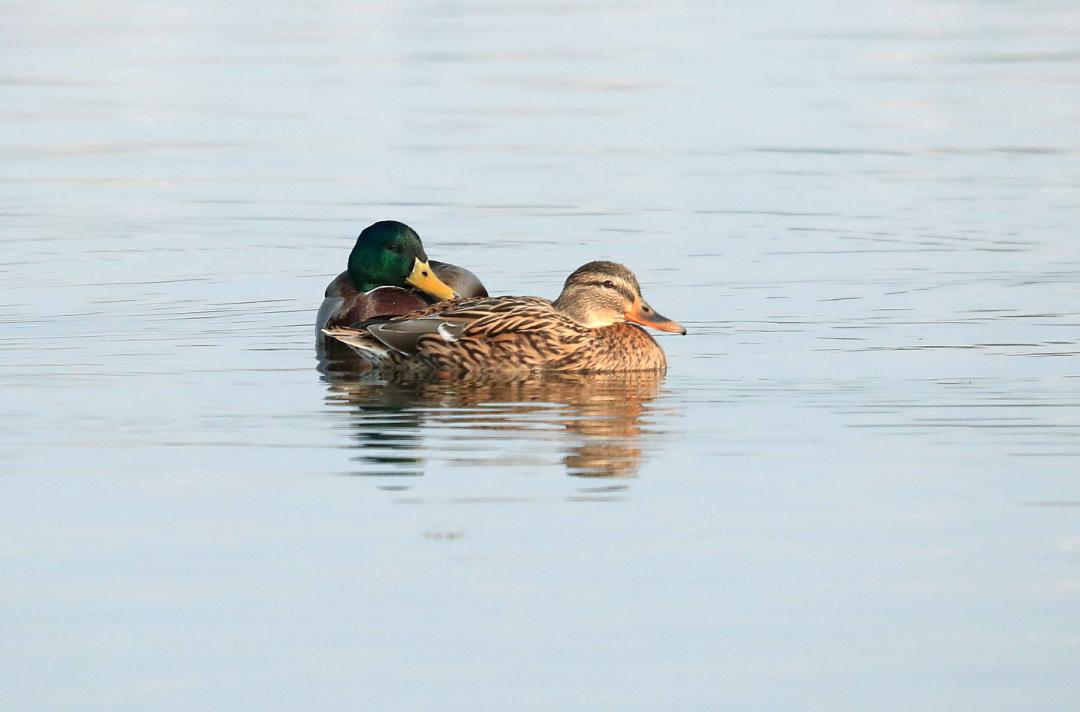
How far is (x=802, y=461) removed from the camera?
939 centimetres

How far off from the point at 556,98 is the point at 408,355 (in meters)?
13.4

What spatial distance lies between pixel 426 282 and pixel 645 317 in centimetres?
201

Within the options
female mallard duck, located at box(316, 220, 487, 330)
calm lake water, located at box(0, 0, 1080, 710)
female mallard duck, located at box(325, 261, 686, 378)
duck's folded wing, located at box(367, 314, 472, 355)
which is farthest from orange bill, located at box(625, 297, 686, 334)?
female mallard duck, located at box(316, 220, 487, 330)

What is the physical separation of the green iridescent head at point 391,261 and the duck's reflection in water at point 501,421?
122cm

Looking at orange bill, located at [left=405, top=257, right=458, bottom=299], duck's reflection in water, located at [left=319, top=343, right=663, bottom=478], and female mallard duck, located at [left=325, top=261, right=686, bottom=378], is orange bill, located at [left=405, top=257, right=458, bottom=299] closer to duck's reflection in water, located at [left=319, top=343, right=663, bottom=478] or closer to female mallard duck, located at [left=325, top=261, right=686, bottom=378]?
duck's reflection in water, located at [left=319, top=343, right=663, bottom=478]

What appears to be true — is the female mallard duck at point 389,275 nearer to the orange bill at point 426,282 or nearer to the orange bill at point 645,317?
the orange bill at point 426,282

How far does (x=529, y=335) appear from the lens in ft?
40.2

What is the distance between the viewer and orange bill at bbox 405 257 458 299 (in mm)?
14031

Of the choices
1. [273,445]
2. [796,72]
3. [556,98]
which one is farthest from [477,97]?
[273,445]

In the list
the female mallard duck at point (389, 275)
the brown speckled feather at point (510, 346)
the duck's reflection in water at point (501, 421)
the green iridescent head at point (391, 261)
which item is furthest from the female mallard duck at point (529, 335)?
the green iridescent head at point (391, 261)

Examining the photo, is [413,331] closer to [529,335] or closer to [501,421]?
[529,335]

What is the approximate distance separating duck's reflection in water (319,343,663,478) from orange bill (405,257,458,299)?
1.23 metres

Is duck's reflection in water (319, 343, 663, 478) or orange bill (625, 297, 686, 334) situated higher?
orange bill (625, 297, 686, 334)

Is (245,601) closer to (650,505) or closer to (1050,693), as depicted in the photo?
(650,505)
